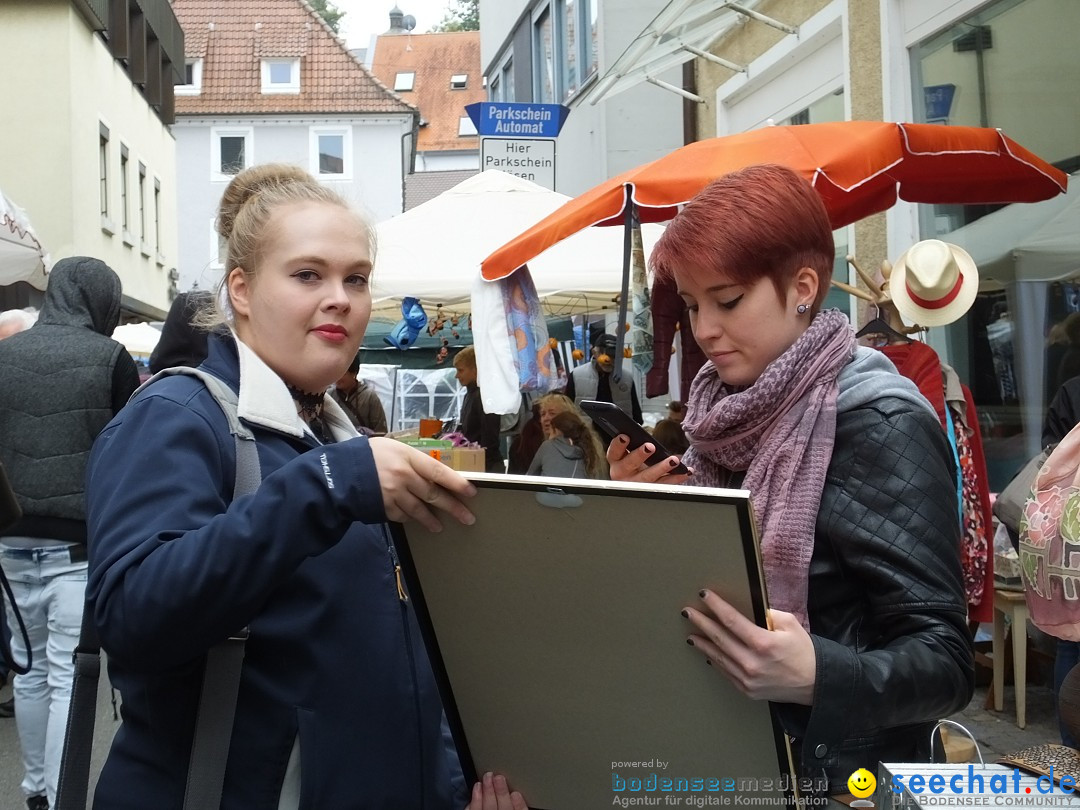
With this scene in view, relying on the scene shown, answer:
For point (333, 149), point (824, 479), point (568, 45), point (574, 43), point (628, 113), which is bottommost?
point (824, 479)

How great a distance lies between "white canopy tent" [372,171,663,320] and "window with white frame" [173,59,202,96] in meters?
34.9

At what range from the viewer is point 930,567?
1.64m

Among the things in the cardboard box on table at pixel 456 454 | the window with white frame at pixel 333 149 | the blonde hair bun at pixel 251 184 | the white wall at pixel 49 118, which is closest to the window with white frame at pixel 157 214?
the white wall at pixel 49 118

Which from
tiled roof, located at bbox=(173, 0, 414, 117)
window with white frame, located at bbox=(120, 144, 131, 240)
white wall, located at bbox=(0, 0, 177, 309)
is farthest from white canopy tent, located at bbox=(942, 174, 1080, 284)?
tiled roof, located at bbox=(173, 0, 414, 117)

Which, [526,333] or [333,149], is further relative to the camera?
[333,149]

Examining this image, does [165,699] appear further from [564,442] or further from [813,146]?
[564,442]

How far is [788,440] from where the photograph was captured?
1.76 metres

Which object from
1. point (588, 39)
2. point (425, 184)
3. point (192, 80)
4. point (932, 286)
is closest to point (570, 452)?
point (932, 286)

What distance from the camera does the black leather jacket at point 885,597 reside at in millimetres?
1550

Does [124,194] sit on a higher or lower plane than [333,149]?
lower

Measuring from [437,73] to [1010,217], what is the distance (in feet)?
175

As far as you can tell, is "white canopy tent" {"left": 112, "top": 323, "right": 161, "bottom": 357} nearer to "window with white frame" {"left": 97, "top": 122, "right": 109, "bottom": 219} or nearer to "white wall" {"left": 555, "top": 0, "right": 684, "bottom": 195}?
"white wall" {"left": 555, "top": 0, "right": 684, "bottom": 195}

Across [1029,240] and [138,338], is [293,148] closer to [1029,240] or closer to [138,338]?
[138,338]

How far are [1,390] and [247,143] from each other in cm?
3789
